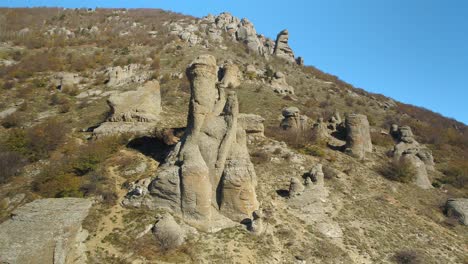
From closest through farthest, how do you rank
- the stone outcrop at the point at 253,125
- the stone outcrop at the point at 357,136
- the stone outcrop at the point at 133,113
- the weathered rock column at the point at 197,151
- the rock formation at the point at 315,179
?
the weathered rock column at the point at 197,151 → the rock formation at the point at 315,179 → the stone outcrop at the point at 133,113 → the stone outcrop at the point at 253,125 → the stone outcrop at the point at 357,136

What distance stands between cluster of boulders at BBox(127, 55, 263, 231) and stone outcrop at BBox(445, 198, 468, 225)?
11.0 meters

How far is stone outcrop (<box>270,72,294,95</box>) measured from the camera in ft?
137

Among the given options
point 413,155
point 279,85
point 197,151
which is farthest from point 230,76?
point 197,151

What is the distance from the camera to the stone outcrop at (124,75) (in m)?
35.7

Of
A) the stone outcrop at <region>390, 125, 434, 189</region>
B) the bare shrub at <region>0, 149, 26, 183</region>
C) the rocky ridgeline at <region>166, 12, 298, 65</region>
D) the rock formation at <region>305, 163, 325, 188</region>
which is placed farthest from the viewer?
the rocky ridgeline at <region>166, 12, 298, 65</region>

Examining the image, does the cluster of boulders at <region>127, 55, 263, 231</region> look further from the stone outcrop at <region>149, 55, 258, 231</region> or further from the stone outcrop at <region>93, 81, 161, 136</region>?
the stone outcrop at <region>93, 81, 161, 136</region>

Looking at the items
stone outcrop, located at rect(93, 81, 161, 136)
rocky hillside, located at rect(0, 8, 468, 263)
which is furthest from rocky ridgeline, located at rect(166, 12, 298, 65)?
stone outcrop, located at rect(93, 81, 161, 136)

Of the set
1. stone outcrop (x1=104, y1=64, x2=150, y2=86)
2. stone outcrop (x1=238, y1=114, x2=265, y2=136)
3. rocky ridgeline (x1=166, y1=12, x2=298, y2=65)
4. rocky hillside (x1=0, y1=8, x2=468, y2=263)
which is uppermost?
rocky ridgeline (x1=166, y1=12, x2=298, y2=65)

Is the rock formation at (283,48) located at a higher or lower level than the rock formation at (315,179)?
higher

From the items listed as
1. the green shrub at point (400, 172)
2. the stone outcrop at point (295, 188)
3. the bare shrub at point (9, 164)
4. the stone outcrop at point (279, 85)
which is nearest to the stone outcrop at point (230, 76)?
Result: the stone outcrop at point (279, 85)

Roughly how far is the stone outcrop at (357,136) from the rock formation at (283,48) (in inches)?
1531

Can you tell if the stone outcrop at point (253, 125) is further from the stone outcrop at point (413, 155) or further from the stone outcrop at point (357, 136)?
the stone outcrop at point (413, 155)

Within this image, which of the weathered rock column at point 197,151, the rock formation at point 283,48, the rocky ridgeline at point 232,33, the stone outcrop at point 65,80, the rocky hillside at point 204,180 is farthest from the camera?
the rock formation at point 283,48

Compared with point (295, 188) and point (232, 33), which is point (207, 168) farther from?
point (232, 33)
